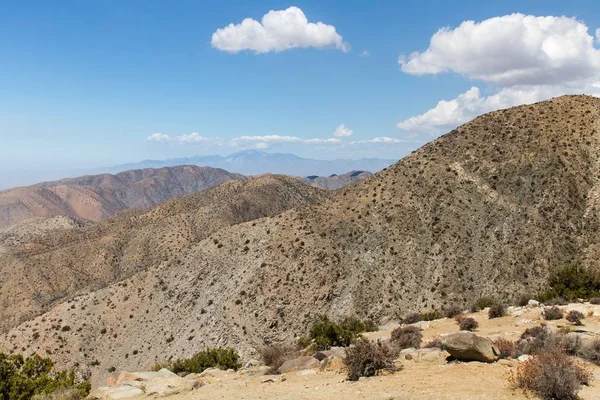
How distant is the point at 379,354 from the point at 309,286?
105 ft

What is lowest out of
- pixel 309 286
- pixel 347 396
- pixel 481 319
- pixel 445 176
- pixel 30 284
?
pixel 30 284

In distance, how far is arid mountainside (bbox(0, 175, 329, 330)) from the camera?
89.8m

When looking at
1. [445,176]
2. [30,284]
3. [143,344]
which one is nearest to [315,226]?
[445,176]

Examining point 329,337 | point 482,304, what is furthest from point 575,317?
point 329,337

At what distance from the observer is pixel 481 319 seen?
25547 mm

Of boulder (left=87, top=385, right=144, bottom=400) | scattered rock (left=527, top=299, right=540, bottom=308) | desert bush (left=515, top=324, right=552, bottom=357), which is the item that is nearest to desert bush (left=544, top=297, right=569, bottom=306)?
scattered rock (left=527, top=299, right=540, bottom=308)

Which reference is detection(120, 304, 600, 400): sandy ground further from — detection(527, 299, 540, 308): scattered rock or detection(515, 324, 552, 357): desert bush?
detection(527, 299, 540, 308): scattered rock

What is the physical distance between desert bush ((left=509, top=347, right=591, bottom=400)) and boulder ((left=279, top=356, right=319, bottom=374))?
25.7 ft

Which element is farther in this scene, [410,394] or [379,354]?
[379,354]

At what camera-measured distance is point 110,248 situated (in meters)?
101

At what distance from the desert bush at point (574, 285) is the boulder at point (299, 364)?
61.8 feet

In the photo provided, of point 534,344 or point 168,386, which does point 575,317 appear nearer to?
→ point 534,344

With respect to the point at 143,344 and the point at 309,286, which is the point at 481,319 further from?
the point at 143,344

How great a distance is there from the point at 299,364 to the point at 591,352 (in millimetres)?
10668
